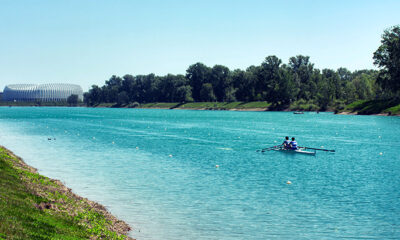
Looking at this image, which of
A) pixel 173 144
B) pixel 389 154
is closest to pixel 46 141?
pixel 173 144

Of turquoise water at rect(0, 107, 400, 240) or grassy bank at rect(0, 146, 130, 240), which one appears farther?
turquoise water at rect(0, 107, 400, 240)

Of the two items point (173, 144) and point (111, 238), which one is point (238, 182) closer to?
point (111, 238)

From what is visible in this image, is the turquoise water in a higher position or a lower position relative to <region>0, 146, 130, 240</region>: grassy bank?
lower

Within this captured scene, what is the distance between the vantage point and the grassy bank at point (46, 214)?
64.1 ft

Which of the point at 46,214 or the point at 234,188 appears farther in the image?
the point at 234,188

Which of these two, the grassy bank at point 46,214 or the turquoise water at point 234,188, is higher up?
the grassy bank at point 46,214

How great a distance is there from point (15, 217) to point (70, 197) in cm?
1243

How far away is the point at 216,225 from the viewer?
93.8 feet

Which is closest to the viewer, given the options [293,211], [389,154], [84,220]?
[84,220]

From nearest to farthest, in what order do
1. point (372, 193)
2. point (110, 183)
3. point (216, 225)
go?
point (216, 225) → point (372, 193) → point (110, 183)

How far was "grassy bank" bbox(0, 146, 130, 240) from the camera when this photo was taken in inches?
769

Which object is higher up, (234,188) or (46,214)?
(46,214)

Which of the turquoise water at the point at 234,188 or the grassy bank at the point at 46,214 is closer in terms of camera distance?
the grassy bank at the point at 46,214

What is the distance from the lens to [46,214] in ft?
79.4
